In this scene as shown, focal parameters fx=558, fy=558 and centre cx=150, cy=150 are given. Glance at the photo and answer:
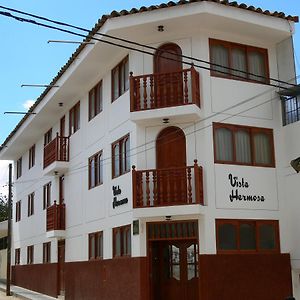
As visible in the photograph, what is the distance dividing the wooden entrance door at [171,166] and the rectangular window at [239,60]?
2.33 meters

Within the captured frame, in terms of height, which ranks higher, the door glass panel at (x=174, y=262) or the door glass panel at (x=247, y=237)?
the door glass panel at (x=247, y=237)

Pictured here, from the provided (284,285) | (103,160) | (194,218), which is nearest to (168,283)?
(194,218)

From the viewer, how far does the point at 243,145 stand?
17.3 meters

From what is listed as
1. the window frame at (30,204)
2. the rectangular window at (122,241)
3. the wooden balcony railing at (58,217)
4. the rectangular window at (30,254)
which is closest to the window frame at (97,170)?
the rectangular window at (122,241)

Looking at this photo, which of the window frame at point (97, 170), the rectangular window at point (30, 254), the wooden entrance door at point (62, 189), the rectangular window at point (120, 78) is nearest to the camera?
the rectangular window at point (120, 78)

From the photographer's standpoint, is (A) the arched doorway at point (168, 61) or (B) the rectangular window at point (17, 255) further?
(B) the rectangular window at point (17, 255)

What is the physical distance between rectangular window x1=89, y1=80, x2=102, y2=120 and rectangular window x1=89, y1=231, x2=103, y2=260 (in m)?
4.63

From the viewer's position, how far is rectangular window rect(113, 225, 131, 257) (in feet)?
58.6

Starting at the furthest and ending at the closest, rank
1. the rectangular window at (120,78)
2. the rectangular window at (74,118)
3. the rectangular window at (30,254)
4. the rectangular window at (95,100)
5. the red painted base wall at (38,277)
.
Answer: the rectangular window at (30,254) → the red painted base wall at (38,277) → the rectangular window at (74,118) → the rectangular window at (95,100) → the rectangular window at (120,78)

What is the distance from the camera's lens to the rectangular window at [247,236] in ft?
53.4

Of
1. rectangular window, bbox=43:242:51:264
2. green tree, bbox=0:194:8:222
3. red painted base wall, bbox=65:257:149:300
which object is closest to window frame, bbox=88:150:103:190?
red painted base wall, bbox=65:257:149:300

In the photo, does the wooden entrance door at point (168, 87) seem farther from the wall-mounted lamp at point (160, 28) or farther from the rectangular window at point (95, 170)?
the rectangular window at point (95, 170)

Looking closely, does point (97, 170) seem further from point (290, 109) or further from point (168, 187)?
point (290, 109)

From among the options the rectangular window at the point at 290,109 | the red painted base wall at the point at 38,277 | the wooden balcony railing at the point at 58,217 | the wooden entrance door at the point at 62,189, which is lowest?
the red painted base wall at the point at 38,277
